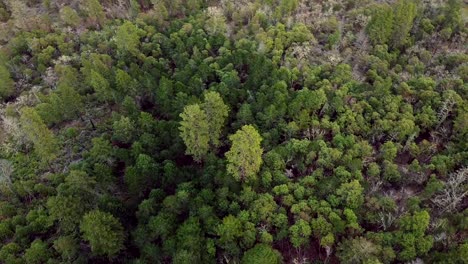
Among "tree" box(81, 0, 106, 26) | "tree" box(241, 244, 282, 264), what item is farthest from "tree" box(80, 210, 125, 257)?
"tree" box(81, 0, 106, 26)

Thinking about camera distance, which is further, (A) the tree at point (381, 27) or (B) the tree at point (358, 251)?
(A) the tree at point (381, 27)

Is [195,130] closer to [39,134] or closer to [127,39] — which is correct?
[39,134]

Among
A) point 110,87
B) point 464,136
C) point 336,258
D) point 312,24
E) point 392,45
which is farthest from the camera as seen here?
point 312,24

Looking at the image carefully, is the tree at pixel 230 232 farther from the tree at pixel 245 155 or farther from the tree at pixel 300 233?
the tree at pixel 245 155

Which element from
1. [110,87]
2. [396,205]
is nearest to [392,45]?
[396,205]

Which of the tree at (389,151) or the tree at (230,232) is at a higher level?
the tree at (389,151)

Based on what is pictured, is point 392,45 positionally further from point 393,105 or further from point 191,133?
point 191,133

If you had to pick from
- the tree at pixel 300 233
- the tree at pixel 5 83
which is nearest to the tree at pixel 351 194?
the tree at pixel 300 233

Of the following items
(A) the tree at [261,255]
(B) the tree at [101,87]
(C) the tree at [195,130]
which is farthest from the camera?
(B) the tree at [101,87]
